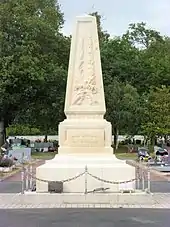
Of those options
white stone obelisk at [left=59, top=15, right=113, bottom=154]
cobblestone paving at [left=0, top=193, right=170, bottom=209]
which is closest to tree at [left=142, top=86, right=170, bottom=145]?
white stone obelisk at [left=59, top=15, right=113, bottom=154]

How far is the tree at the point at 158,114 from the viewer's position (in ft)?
211

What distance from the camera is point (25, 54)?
188ft

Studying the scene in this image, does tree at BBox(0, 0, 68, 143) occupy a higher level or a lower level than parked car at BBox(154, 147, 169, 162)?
higher

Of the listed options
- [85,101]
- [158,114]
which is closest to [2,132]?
[158,114]

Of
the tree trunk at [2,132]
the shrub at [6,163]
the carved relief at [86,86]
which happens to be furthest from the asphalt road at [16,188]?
the tree trunk at [2,132]

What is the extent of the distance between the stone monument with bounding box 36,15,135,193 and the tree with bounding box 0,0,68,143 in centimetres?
3532

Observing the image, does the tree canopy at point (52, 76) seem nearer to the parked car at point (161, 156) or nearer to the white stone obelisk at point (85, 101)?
the parked car at point (161, 156)

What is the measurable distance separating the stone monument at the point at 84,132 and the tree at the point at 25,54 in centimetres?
3532

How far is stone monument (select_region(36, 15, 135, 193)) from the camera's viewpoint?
771 inches

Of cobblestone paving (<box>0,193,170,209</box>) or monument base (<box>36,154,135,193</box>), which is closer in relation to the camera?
cobblestone paving (<box>0,193,170,209</box>)

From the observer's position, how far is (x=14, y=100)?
5925 cm
